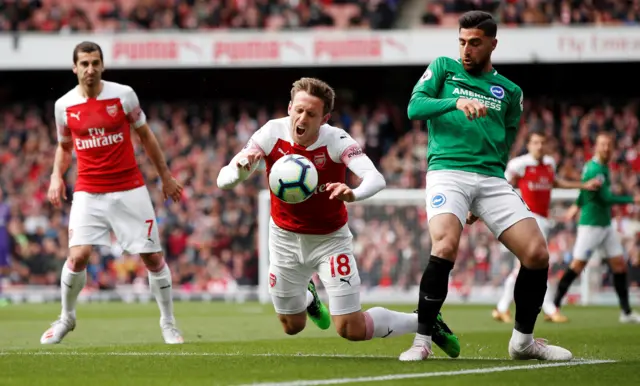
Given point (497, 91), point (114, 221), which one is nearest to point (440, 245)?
point (497, 91)

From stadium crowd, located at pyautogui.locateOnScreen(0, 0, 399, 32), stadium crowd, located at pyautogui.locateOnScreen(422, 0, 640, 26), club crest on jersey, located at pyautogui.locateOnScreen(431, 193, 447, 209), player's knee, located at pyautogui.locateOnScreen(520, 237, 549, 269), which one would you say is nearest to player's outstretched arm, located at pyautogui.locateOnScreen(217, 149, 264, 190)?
club crest on jersey, located at pyautogui.locateOnScreen(431, 193, 447, 209)

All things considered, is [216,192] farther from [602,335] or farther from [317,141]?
[317,141]

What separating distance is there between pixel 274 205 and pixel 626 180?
52.7ft

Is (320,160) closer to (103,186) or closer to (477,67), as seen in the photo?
(477,67)

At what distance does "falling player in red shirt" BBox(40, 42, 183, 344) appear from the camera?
31.6 feet

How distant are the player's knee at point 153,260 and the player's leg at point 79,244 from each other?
39 centimetres

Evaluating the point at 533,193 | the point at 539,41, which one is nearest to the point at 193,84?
the point at 539,41

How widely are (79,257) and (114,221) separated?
→ 16.8 inches

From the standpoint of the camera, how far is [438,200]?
302 inches

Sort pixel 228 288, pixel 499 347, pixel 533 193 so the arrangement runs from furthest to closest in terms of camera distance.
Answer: pixel 228 288, pixel 533 193, pixel 499 347

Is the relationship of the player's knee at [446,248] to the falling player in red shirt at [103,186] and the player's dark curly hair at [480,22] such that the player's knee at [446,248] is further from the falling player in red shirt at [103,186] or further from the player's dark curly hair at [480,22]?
the falling player in red shirt at [103,186]

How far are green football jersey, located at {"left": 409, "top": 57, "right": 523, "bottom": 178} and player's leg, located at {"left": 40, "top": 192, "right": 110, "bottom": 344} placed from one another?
10.6ft

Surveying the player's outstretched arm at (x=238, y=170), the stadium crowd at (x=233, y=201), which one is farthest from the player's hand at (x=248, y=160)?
the stadium crowd at (x=233, y=201)

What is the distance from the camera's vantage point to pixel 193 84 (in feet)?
104
